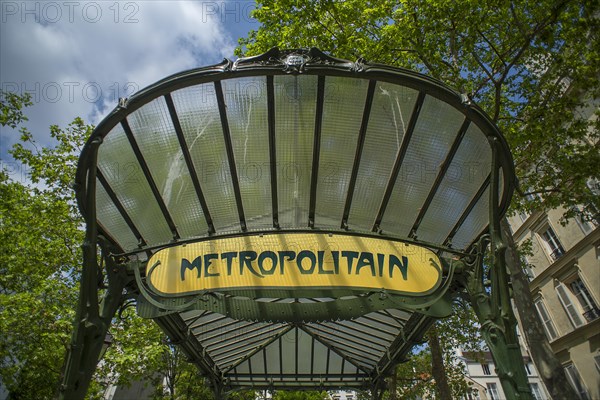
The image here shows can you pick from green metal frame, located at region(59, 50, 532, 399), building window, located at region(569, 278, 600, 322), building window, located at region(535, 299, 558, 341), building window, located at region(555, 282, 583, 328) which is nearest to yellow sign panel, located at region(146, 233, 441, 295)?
green metal frame, located at region(59, 50, 532, 399)

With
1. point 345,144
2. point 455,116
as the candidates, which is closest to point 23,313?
point 345,144

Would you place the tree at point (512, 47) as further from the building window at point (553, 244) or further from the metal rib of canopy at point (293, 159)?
the building window at point (553, 244)

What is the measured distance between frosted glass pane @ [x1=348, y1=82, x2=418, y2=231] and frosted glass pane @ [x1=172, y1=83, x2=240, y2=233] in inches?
59.8

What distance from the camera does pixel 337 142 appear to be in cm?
423

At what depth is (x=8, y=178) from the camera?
11438 millimetres

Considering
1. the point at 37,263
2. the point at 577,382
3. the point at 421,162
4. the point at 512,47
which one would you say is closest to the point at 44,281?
the point at 37,263

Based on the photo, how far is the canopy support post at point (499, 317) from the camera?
359 cm

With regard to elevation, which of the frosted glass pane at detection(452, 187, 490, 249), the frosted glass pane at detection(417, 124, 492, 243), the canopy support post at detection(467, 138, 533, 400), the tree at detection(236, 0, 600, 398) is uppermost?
the tree at detection(236, 0, 600, 398)

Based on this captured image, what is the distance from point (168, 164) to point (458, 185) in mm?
3317

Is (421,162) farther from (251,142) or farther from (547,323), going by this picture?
(547,323)

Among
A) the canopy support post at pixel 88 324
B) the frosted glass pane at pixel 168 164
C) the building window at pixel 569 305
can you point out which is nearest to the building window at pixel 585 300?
the building window at pixel 569 305

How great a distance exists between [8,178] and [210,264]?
10.7 meters

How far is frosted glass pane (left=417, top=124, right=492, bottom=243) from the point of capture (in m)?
4.12

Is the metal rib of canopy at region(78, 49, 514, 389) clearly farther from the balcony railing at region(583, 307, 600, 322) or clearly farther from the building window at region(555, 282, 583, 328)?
the building window at region(555, 282, 583, 328)
